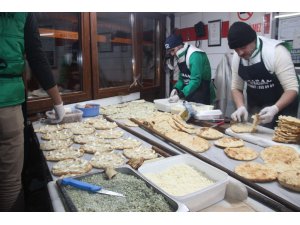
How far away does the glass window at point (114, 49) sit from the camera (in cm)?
395

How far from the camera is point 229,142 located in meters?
1.89

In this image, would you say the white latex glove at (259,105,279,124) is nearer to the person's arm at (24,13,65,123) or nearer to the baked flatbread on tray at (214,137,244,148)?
the baked flatbread on tray at (214,137,244,148)

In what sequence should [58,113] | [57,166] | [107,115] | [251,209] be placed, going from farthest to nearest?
[107,115] → [58,113] → [57,166] → [251,209]

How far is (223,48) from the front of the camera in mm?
4078

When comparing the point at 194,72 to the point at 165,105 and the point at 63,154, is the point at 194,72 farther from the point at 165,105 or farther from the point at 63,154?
the point at 63,154

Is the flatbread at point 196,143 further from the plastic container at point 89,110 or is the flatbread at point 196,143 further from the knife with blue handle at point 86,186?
the plastic container at point 89,110

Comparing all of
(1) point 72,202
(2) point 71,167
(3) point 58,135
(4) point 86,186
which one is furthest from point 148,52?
(1) point 72,202

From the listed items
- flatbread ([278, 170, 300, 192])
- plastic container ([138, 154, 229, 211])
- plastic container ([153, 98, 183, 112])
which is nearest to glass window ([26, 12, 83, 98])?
plastic container ([153, 98, 183, 112])

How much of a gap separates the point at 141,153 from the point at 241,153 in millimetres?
660

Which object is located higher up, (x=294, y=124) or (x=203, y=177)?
(x=294, y=124)
